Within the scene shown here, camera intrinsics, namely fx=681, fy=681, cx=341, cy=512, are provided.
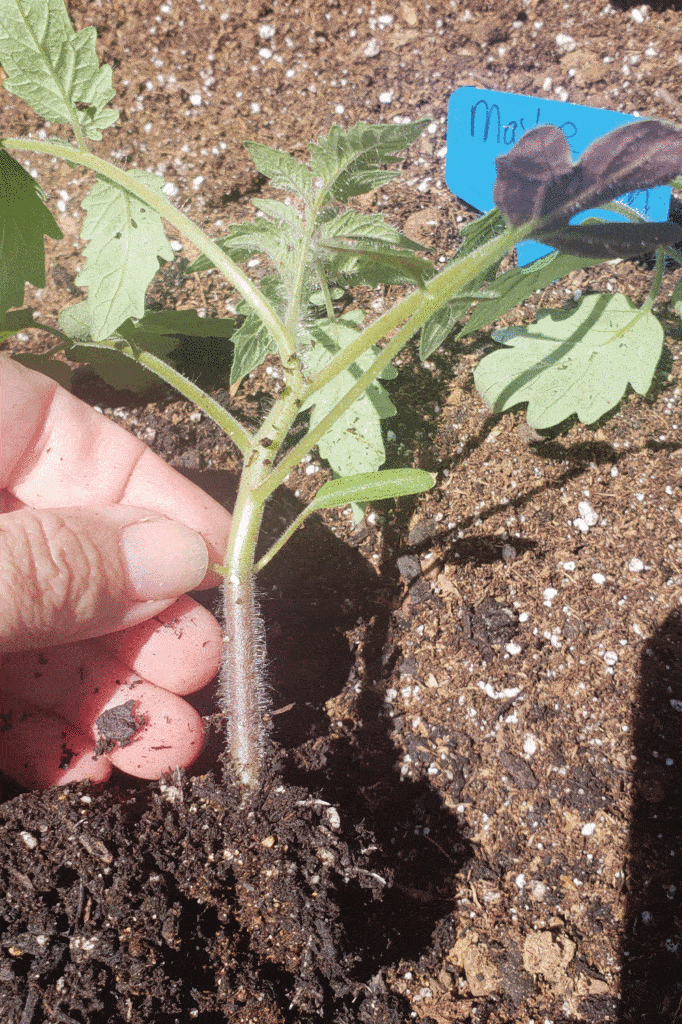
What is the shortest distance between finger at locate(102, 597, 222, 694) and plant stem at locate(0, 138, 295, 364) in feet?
1.84

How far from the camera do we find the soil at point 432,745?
3.44 feet

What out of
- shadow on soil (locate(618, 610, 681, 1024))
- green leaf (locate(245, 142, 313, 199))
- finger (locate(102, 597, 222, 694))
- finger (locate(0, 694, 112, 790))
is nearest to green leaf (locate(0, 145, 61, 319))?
green leaf (locate(245, 142, 313, 199))

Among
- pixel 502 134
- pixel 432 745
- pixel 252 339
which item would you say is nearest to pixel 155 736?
pixel 432 745

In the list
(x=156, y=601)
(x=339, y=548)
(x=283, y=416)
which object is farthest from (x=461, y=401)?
(x=156, y=601)

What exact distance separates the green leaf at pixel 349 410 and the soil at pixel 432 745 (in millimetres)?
236

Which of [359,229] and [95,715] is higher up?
[359,229]

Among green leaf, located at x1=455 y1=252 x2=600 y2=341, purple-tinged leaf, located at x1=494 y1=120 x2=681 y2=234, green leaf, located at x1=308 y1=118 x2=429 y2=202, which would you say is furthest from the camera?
green leaf, located at x1=455 y1=252 x2=600 y2=341

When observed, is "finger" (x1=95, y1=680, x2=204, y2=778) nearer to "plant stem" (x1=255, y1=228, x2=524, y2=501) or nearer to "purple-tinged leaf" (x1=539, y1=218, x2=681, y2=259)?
"plant stem" (x1=255, y1=228, x2=524, y2=501)

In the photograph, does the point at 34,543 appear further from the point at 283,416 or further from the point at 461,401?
the point at 461,401

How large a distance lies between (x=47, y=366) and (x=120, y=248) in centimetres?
47

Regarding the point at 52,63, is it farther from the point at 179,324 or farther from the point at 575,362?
the point at 575,362

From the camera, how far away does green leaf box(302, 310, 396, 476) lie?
1267 mm

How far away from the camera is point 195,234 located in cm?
105

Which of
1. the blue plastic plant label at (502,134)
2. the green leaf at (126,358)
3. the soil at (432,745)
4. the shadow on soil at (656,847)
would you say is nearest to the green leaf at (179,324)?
the green leaf at (126,358)
